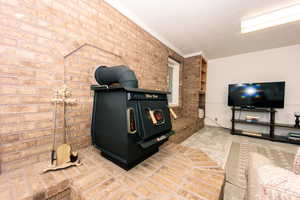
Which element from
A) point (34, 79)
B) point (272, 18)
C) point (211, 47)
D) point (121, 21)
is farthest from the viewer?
point (211, 47)

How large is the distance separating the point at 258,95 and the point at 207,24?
2.62 m

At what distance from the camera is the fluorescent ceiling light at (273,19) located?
1844 mm

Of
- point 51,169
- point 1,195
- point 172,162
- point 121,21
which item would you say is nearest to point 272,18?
point 121,21

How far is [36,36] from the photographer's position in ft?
3.37

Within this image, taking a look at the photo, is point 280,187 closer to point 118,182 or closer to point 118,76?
point 118,182

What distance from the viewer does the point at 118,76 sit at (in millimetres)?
1146

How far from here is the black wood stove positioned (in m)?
0.94

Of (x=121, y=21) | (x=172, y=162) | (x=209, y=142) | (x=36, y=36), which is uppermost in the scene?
(x=121, y=21)

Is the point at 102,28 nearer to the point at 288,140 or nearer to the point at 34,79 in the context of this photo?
the point at 34,79

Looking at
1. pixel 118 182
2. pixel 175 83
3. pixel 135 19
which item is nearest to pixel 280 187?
pixel 118 182

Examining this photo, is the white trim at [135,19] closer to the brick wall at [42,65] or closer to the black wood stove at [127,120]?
the brick wall at [42,65]

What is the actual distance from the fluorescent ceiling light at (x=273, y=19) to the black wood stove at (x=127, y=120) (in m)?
2.48

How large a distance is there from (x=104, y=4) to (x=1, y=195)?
2.14m

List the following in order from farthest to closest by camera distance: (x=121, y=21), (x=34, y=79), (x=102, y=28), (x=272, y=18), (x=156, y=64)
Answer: (x=156, y=64), (x=272, y=18), (x=121, y=21), (x=102, y=28), (x=34, y=79)
